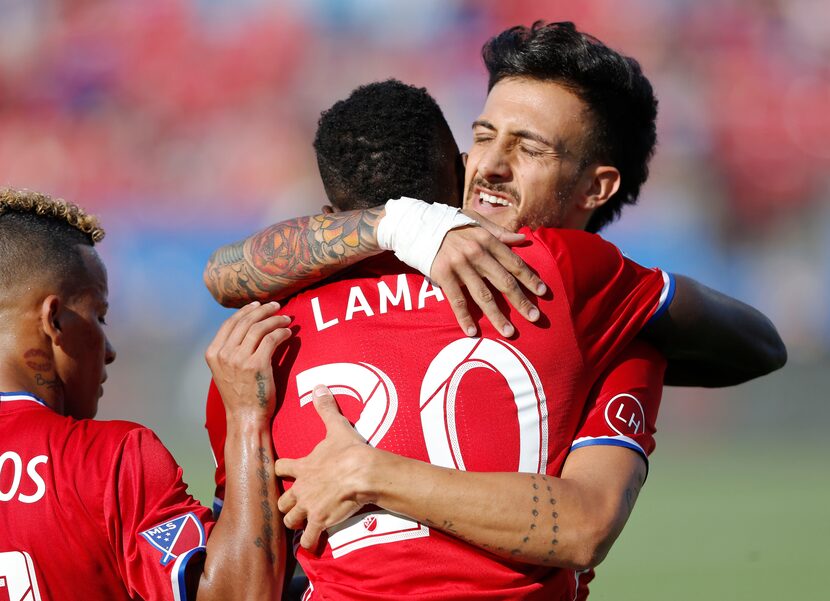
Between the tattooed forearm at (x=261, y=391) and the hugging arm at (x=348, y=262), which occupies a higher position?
the hugging arm at (x=348, y=262)

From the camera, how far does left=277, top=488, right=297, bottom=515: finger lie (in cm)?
261

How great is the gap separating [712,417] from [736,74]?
5047 millimetres

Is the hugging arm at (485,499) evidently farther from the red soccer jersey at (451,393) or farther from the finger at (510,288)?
the finger at (510,288)

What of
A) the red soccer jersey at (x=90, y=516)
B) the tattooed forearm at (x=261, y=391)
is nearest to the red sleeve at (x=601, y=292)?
the tattooed forearm at (x=261, y=391)

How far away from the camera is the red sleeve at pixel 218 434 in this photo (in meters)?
2.89

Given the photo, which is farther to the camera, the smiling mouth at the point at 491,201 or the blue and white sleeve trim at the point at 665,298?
the smiling mouth at the point at 491,201

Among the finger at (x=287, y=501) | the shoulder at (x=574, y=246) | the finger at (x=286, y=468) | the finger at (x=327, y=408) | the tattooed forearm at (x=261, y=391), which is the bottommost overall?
the finger at (x=287, y=501)

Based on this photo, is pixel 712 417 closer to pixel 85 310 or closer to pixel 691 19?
pixel 691 19

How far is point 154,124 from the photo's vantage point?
1423 cm

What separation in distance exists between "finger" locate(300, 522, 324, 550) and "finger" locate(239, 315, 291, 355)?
47cm

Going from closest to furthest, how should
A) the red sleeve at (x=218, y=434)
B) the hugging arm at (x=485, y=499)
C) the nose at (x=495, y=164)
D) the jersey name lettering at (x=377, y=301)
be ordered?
the hugging arm at (x=485, y=499), the jersey name lettering at (x=377, y=301), the red sleeve at (x=218, y=434), the nose at (x=495, y=164)

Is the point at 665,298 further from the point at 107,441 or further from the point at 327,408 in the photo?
the point at 107,441

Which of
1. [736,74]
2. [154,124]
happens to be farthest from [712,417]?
[154,124]

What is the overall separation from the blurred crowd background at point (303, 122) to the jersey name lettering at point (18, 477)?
31.5ft
